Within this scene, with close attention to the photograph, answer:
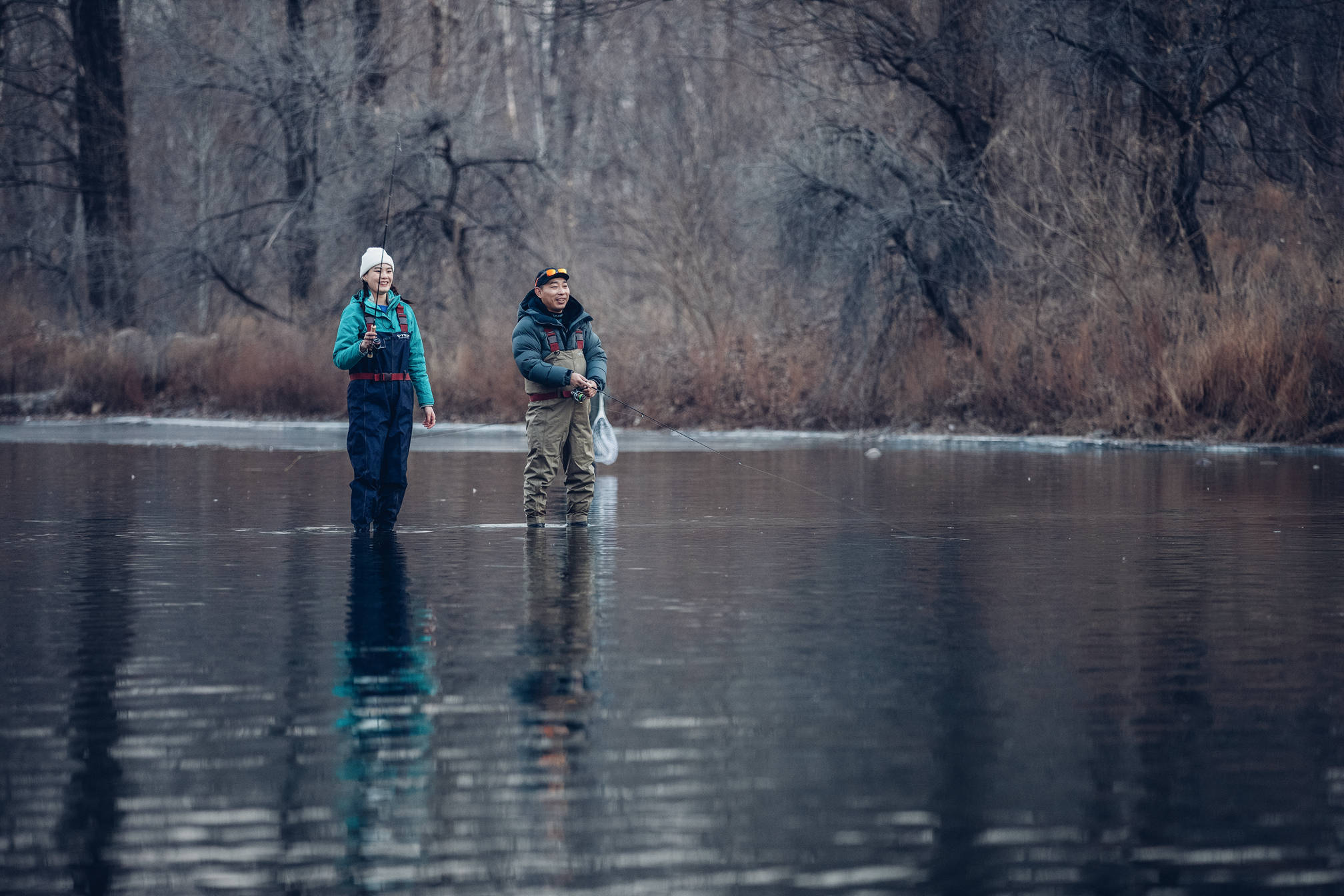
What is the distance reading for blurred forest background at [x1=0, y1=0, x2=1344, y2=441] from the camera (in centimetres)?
2758

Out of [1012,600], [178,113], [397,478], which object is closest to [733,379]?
Result: [397,478]

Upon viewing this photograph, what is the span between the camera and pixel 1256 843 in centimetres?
534

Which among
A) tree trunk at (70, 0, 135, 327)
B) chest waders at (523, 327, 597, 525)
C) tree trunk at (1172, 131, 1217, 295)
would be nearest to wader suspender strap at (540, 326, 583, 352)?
chest waders at (523, 327, 597, 525)

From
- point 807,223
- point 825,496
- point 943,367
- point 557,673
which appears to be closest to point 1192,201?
point 943,367

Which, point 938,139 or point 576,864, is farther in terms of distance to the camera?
point 938,139

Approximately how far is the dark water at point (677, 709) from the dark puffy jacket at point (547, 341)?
1.18 metres

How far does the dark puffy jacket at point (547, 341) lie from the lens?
13883 millimetres

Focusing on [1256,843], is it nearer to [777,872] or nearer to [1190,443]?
[777,872]

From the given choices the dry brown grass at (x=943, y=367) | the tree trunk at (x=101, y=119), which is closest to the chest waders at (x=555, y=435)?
the dry brown grass at (x=943, y=367)

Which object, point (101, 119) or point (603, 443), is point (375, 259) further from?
point (101, 119)

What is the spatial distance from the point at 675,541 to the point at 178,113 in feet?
159

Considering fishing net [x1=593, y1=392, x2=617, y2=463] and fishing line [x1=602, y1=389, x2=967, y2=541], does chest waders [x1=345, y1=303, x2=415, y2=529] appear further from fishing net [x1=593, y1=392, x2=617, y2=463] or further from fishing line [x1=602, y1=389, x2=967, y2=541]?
fishing net [x1=593, y1=392, x2=617, y2=463]

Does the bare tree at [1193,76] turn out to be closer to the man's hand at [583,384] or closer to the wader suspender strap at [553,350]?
the wader suspender strap at [553,350]

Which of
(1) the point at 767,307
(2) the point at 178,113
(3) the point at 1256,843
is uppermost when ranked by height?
(2) the point at 178,113
